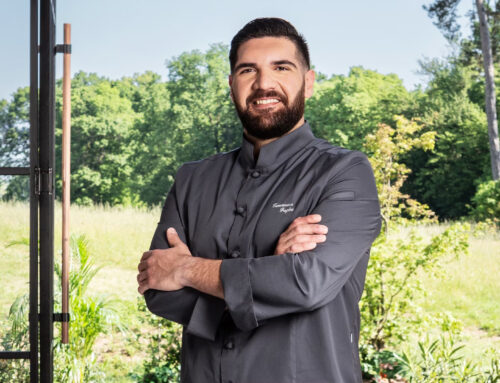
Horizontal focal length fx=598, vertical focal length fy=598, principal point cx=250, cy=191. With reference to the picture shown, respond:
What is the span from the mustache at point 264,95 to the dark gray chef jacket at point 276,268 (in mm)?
98

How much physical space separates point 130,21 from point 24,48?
12.8 m

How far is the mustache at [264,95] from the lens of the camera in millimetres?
1423

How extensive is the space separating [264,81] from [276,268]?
0.47m

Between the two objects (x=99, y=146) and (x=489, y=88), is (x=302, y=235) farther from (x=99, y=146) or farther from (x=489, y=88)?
(x=99, y=146)

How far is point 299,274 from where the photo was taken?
1207 millimetres

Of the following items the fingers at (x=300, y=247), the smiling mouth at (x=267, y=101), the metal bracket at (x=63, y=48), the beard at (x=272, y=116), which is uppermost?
the metal bracket at (x=63, y=48)

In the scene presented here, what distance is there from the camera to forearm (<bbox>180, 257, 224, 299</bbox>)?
1244 mm

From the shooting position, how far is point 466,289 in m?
6.58

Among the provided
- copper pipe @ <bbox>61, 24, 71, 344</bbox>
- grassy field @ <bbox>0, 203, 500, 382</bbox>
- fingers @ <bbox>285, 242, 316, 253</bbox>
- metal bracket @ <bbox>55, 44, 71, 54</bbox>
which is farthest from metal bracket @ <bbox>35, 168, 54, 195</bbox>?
fingers @ <bbox>285, 242, 316, 253</bbox>

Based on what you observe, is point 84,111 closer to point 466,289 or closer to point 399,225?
point 466,289

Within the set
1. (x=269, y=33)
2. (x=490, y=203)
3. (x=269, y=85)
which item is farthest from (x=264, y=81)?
(x=490, y=203)

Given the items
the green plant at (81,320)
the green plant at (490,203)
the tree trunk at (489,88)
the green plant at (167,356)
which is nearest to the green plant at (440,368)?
the green plant at (167,356)

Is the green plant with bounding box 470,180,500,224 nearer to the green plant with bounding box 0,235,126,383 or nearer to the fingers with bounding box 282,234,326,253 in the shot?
the green plant with bounding box 0,235,126,383

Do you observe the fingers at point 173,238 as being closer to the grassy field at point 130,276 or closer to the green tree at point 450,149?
the grassy field at point 130,276
